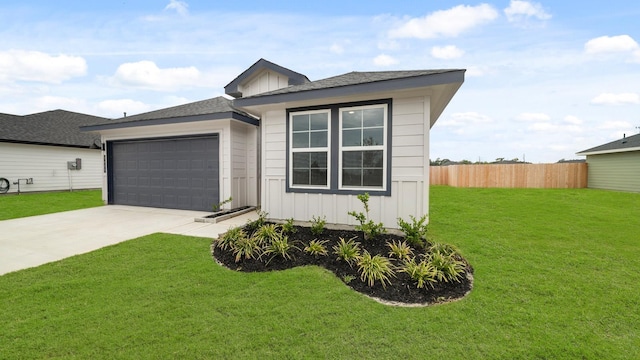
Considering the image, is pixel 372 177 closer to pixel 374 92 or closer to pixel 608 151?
pixel 374 92

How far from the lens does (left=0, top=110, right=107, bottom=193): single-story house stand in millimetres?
12367

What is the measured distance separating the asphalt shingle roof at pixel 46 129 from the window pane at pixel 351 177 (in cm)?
1635

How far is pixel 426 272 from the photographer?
3.15 meters

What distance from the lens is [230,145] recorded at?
740cm

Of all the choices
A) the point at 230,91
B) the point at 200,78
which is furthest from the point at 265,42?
the point at 200,78

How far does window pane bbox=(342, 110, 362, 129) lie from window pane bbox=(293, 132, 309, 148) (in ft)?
2.78

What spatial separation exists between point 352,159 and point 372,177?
1.73 feet

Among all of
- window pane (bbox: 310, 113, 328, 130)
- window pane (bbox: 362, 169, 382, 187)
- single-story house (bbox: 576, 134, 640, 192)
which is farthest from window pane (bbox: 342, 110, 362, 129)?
single-story house (bbox: 576, 134, 640, 192)

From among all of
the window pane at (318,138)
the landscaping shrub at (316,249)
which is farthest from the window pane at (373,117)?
the landscaping shrub at (316,249)

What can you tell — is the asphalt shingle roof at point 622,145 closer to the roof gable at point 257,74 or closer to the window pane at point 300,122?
the roof gable at point 257,74

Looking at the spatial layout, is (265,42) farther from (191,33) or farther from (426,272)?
(426,272)

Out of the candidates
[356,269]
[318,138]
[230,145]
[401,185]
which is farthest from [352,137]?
[230,145]

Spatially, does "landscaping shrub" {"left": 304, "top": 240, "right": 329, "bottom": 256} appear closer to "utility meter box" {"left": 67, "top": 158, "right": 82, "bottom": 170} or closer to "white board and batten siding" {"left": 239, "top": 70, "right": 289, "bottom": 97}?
"white board and batten siding" {"left": 239, "top": 70, "right": 289, "bottom": 97}

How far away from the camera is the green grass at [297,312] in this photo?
208 cm
